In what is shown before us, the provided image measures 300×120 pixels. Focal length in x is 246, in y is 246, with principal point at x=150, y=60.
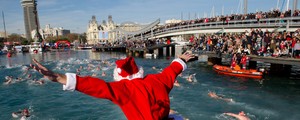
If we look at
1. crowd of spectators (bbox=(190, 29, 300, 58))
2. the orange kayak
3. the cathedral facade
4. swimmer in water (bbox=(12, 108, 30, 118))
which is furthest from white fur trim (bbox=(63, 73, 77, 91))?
the cathedral facade

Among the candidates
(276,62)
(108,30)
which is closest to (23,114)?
(276,62)

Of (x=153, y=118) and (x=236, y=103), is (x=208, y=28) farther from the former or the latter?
(x=153, y=118)

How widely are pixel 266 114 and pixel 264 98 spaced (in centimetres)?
307

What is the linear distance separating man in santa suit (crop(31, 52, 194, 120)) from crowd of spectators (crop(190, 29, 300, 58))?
16933 millimetres

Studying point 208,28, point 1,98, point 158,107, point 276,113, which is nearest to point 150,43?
point 208,28

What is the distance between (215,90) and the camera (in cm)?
1677

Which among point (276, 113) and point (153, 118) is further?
point (276, 113)

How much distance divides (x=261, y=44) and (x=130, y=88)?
790 inches

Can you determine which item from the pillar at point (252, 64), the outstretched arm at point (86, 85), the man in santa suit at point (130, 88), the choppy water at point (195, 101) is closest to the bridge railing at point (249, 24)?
the pillar at point (252, 64)

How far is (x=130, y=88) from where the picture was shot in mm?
2512

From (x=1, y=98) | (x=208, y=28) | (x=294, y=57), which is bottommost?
(x=1, y=98)

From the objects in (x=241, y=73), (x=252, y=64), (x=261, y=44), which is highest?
(x=261, y=44)

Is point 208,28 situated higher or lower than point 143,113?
higher

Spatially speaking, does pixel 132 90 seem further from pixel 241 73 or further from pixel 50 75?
pixel 241 73
